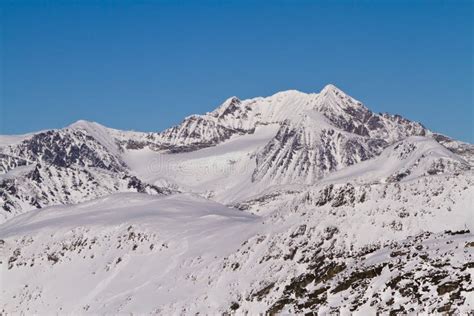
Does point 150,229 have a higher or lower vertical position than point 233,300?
higher

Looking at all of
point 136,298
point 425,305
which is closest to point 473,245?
point 425,305

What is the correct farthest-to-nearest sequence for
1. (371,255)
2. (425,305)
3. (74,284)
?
(74,284), (371,255), (425,305)

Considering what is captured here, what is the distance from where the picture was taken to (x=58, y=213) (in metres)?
123

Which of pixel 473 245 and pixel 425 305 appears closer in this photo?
pixel 425 305

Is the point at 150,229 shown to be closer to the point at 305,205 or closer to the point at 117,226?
the point at 117,226

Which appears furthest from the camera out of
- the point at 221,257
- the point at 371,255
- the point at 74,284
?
the point at 74,284

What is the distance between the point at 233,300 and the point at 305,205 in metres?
15.1

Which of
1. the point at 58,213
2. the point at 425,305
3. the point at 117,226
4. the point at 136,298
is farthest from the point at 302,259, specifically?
the point at 58,213

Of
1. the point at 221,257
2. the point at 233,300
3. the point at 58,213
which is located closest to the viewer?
the point at 233,300

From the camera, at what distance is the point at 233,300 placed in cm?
6053

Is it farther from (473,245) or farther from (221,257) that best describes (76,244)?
(473,245)

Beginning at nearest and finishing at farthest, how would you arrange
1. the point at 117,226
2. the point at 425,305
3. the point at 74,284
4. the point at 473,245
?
the point at 425,305, the point at 473,245, the point at 74,284, the point at 117,226

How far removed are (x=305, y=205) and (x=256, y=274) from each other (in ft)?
34.6

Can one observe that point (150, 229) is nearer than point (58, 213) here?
Yes
